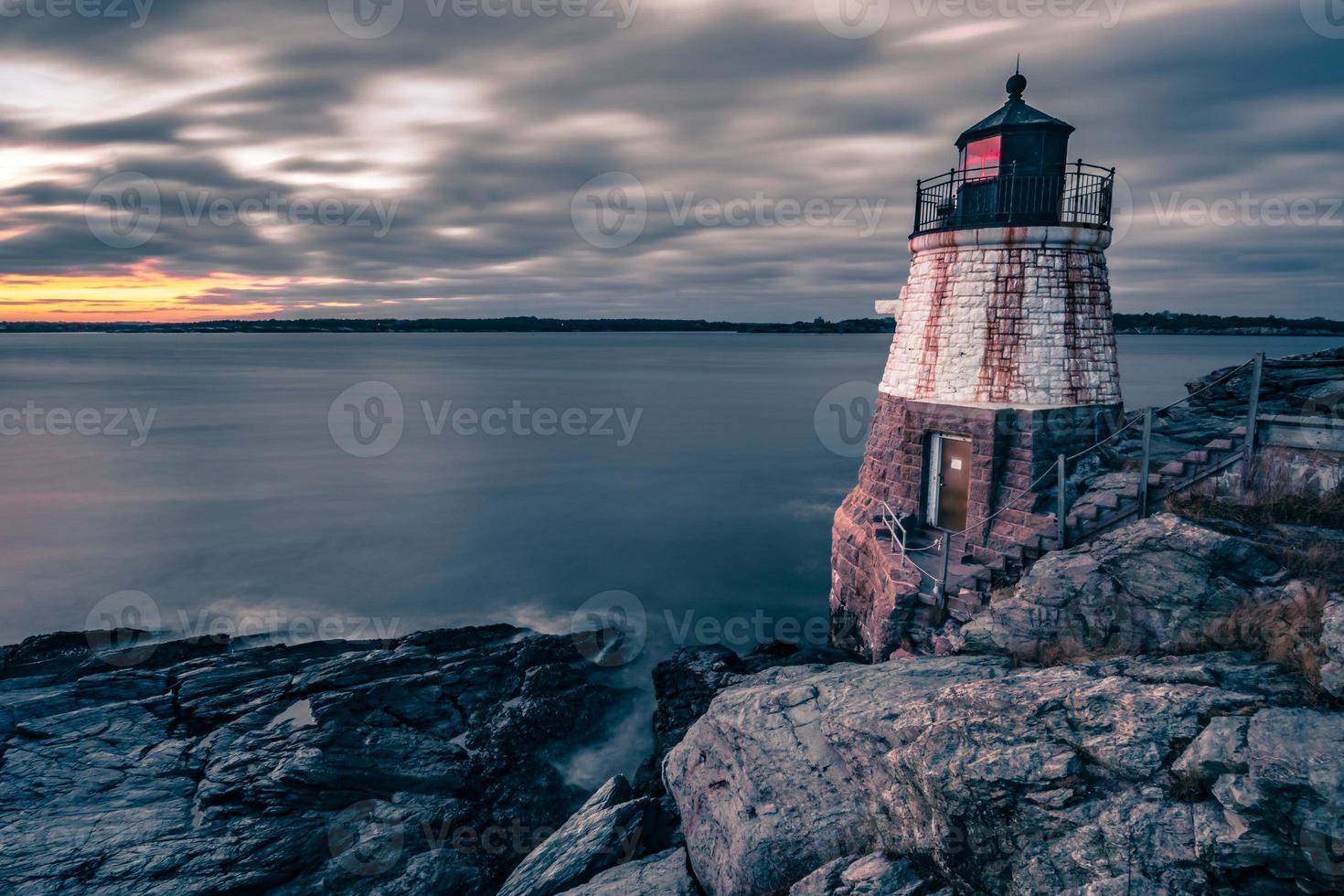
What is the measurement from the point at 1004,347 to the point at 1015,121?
403 cm

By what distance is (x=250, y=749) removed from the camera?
1149 cm

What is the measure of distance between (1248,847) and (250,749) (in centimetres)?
1332

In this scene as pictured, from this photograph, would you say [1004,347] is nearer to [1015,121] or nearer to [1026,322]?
[1026,322]

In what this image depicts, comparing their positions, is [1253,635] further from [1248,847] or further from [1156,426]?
[1156,426]

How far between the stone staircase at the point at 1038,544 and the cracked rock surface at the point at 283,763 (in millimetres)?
7086

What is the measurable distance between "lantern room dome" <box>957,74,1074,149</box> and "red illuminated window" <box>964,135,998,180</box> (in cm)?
12
